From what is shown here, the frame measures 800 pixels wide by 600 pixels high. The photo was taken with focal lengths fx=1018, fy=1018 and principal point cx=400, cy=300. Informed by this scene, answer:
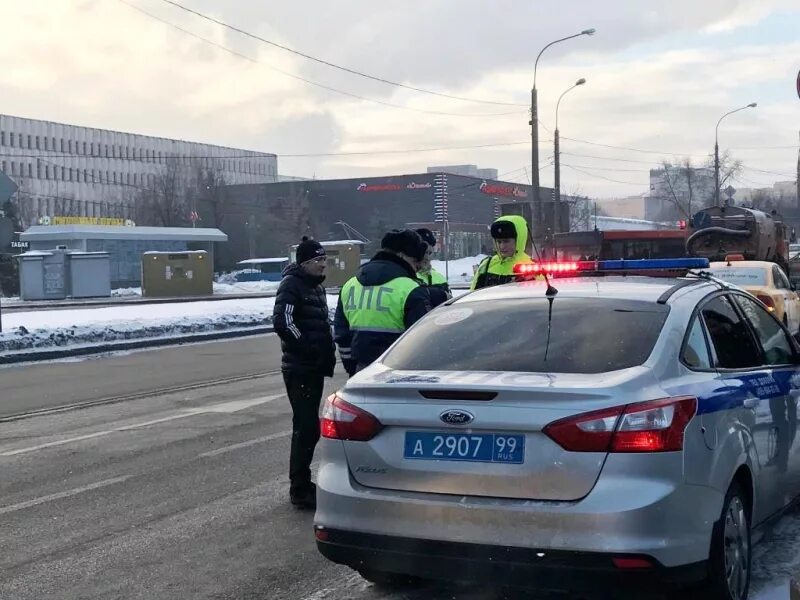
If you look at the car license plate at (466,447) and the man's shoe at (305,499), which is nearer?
the car license plate at (466,447)

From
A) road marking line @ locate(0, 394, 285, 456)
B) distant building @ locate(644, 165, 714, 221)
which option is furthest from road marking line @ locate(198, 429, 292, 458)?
distant building @ locate(644, 165, 714, 221)

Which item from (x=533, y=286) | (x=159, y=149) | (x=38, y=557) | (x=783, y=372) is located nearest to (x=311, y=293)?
(x=533, y=286)

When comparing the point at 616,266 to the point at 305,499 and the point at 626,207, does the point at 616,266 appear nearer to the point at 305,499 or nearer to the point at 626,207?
the point at 305,499

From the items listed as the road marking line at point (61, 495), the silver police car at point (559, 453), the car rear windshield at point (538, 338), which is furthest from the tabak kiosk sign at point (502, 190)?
the silver police car at point (559, 453)

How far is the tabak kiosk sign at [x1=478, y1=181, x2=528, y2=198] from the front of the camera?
92.5 m

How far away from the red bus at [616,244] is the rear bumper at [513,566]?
82.4 feet

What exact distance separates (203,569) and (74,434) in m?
4.95

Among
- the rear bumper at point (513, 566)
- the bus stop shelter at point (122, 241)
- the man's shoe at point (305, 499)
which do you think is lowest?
the man's shoe at point (305, 499)

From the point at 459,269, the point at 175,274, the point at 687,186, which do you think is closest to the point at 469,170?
the point at 687,186

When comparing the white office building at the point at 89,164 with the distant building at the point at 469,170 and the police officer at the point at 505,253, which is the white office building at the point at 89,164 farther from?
the police officer at the point at 505,253

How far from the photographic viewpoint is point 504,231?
7871 millimetres

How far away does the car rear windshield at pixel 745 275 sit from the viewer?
1452 cm

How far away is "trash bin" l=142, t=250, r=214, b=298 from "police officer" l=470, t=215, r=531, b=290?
136 feet

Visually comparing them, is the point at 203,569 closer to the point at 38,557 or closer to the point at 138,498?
the point at 38,557
